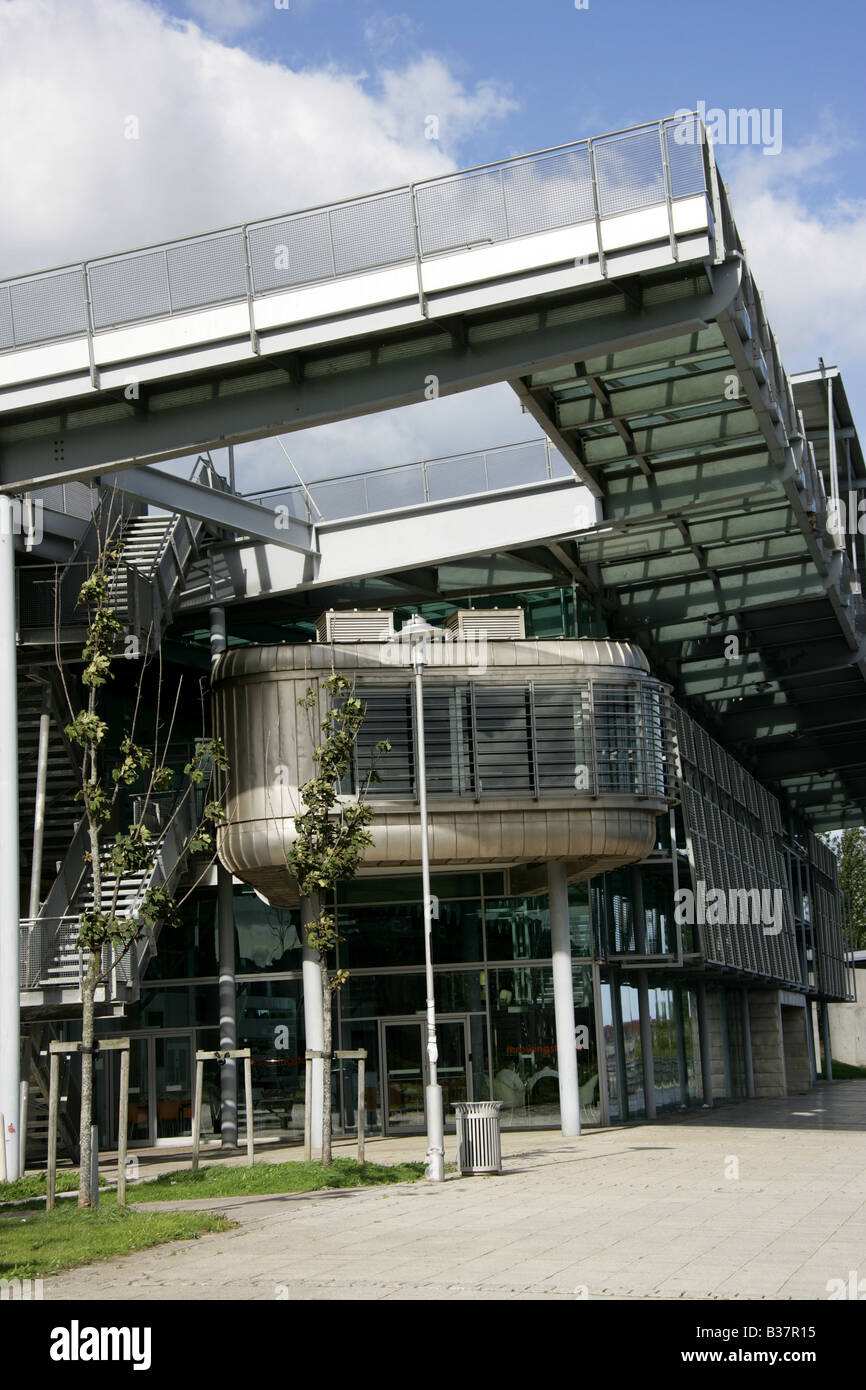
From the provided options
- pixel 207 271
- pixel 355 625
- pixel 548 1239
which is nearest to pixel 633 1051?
pixel 355 625

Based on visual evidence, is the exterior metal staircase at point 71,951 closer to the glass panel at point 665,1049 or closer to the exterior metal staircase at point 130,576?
the exterior metal staircase at point 130,576

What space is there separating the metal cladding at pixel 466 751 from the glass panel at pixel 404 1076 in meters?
5.07

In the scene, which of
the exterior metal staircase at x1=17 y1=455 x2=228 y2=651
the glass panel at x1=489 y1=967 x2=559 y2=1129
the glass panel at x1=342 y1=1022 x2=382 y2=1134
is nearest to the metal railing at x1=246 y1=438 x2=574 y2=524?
the exterior metal staircase at x1=17 y1=455 x2=228 y2=651

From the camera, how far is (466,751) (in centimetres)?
2741

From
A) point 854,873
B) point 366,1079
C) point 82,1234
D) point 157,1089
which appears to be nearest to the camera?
point 82,1234

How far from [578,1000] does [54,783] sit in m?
11.4

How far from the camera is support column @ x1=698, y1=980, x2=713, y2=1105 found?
3938cm

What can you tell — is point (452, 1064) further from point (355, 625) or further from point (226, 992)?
point (355, 625)

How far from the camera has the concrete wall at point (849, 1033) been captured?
8069 centimetres

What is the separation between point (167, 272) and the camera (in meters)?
21.0

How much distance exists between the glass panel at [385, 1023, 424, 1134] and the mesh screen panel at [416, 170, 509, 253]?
17456 mm

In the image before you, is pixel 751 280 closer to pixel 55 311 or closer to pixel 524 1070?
pixel 55 311

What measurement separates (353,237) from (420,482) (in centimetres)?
794

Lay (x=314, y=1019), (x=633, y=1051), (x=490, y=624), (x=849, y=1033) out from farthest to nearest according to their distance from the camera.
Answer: (x=849, y=1033), (x=633, y=1051), (x=490, y=624), (x=314, y=1019)
